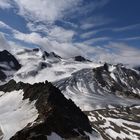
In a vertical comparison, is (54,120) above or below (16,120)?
below

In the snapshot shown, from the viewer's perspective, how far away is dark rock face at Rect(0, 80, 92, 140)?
118 m

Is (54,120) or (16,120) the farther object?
(16,120)

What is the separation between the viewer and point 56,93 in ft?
619

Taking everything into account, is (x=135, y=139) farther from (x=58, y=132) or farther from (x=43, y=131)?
(x=43, y=131)

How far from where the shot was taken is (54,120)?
5507 inches

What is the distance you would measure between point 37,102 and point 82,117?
27.6 m

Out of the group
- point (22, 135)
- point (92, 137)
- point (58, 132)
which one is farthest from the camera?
point (92, 137)

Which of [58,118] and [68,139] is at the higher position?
[58,118]

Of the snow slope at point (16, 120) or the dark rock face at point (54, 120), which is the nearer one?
the dark rock face at point (54, 120)

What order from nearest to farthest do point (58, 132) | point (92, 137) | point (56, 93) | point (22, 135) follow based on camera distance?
1. point (22, 135)
2. point (58, 132)
3. point (92, 137)
4. point (56, 93)

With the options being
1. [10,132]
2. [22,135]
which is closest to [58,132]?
[22,135]

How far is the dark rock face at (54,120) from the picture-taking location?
118 m

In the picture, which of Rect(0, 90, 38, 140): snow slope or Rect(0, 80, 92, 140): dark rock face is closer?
Rect(0, 80, 92, 140): dark rock face

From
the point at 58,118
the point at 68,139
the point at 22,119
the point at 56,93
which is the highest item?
the point at 56,93
